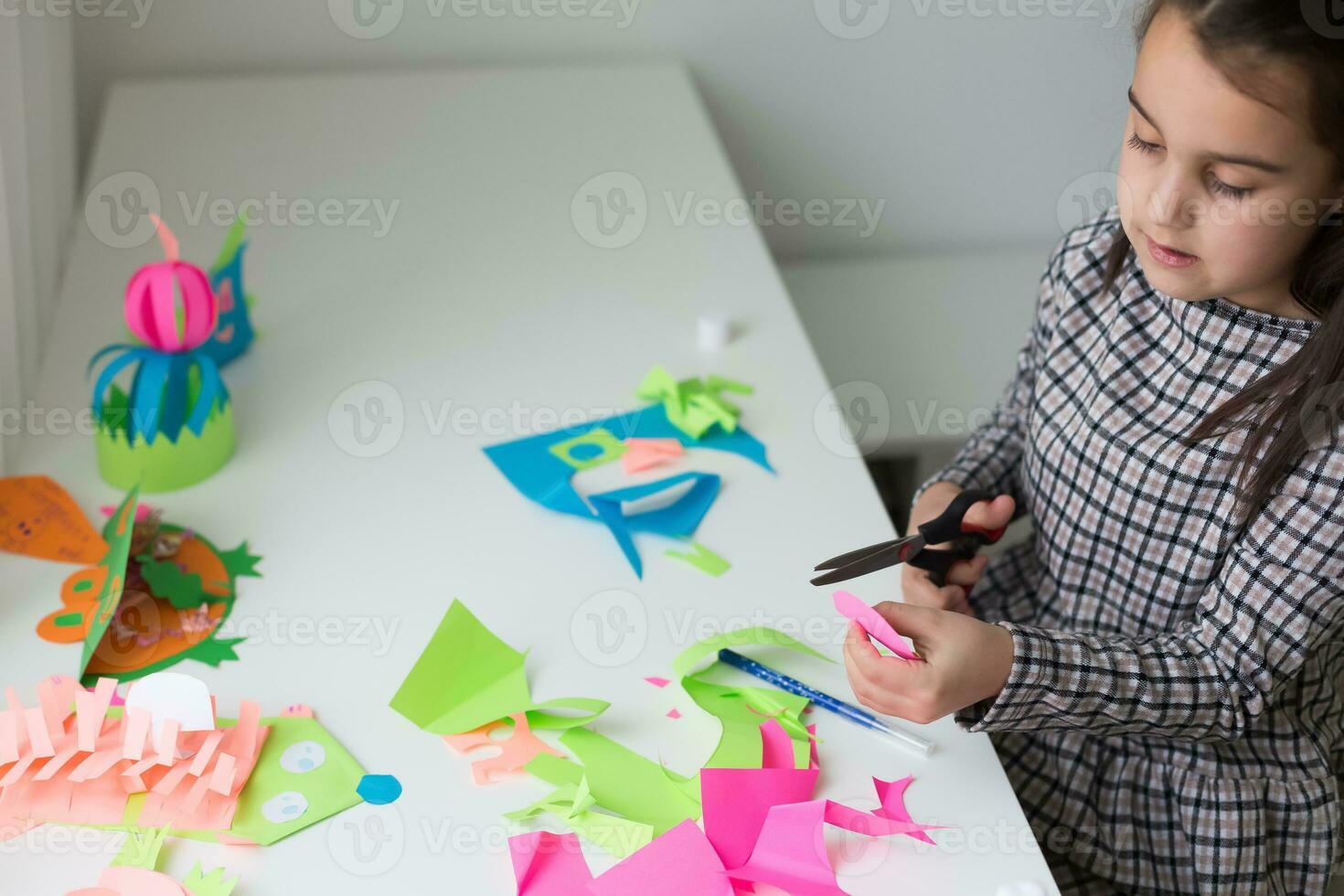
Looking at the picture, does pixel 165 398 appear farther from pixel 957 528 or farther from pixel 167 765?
pixel 957 528

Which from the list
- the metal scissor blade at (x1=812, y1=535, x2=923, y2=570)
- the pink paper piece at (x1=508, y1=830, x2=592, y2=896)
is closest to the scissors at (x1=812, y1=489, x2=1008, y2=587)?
the metal scissor blade at (x1=812, y1=535, x2=923, y2=570)

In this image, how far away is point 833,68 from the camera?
1.81 metres

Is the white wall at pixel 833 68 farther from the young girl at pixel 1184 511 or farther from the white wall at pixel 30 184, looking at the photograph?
the young girl at pixel 1184 511

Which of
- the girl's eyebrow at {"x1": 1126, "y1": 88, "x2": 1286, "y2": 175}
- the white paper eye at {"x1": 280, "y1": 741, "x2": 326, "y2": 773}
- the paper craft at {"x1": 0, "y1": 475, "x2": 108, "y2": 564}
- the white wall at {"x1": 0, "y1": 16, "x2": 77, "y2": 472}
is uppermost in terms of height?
the white wall at {"x1": 0, "y1": 16, "x2": 77, "y2": 472}

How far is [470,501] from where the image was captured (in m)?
1.02

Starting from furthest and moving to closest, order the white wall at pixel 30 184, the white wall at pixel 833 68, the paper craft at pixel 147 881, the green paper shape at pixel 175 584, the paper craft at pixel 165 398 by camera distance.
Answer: the white wall at pixel 833 68 → the white wall at pixel 30 184 → the paper craft at pixel 165 398 → the green paper shape at pixel 175 584 → the paper craft at pixel 147 881

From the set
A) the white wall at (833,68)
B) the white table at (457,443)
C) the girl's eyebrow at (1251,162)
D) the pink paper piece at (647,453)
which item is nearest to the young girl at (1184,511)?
the girl's eyebrow at (1251,162)

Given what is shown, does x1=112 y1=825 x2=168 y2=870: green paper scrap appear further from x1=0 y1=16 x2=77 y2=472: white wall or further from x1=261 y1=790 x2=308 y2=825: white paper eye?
x1=0 y1=16 x2=77 y2=472: white wall

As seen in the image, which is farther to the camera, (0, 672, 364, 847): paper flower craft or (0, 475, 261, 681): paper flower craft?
(0, 475, 261, 681): paper flower craft

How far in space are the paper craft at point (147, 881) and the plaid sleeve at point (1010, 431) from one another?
693 mm

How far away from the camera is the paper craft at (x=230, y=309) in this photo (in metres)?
1.17

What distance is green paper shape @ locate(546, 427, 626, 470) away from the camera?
3.51 feet

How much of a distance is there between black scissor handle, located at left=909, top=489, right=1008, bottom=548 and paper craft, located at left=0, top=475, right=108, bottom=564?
64 cm

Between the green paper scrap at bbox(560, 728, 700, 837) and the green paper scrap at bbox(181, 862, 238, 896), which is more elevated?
the green paper scrap at bbox(181, 862, 238, 896)
